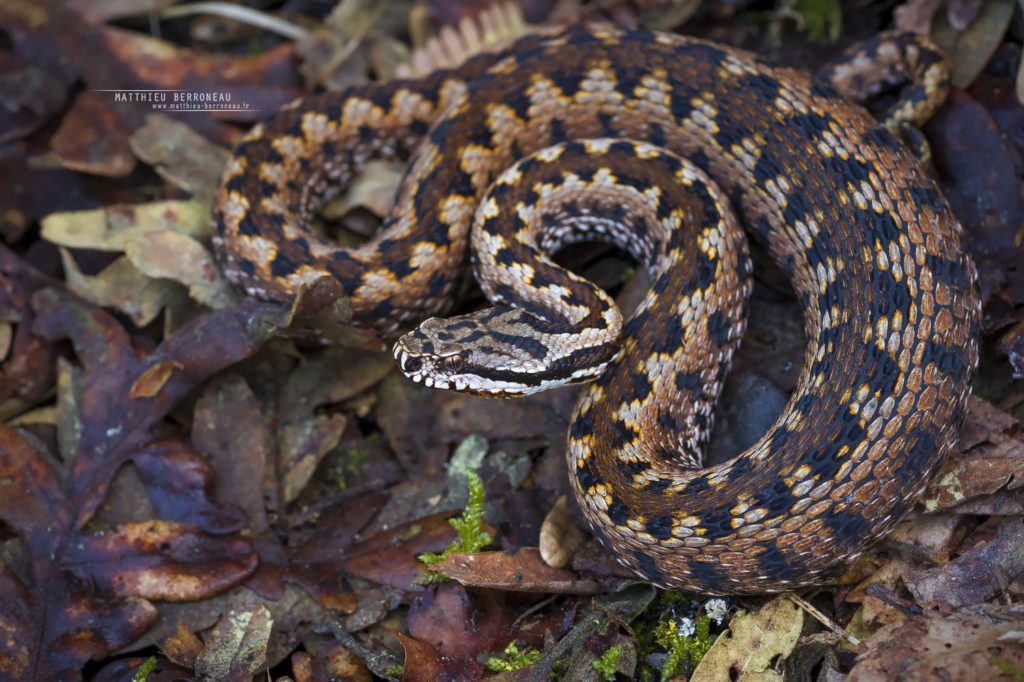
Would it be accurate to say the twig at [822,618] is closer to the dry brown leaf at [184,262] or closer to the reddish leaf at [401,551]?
the reddish leaf at [401,551]

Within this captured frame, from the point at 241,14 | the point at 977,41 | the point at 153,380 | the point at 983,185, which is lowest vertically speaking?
the point at 153,380

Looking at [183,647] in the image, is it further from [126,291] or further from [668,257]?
[668,257]

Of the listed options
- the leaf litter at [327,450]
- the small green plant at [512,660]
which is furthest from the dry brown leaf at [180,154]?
the small green plant at [512,660]

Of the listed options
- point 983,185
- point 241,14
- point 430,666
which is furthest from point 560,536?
point 241,14

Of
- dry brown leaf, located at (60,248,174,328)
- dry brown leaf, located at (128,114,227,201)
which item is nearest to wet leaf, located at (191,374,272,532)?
dry brown leaf, located at (60,248,174,328)

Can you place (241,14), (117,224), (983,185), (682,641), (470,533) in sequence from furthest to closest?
(241,14) → (117,224) → (983,185) → (470,533) → (682,641)

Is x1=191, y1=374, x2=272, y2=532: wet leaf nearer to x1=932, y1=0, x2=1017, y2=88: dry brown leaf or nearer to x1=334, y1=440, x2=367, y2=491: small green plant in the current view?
x1=334, y1=440, x2=367, y2=491: small green plant

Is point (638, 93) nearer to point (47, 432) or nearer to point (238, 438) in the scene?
point (238, 438)
